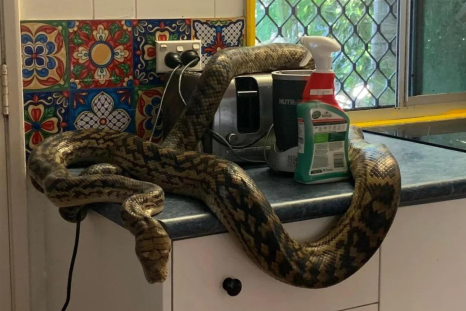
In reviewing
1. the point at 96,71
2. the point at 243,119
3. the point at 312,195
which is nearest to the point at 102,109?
the point at 96,71

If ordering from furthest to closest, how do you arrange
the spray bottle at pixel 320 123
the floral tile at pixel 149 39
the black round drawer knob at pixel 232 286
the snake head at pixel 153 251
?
1. the floral tile at pixel 149 39
2. the spray bottle at pixel 320 123
3. the black round drawer knob at pixel 232 286
4. the snake head at pixel 153 251

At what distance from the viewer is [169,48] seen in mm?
1768

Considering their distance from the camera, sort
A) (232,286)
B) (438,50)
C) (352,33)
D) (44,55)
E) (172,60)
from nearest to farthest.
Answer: (232,286) < (44,55) < (172,60) < (352,33) < (438,50)

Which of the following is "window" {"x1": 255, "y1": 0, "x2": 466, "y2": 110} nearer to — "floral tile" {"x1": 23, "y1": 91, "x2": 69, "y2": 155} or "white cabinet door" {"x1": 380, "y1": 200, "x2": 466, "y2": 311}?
"floral tile" {"x1": 23, "y1": 91, "x2": 69, "y2": 155}

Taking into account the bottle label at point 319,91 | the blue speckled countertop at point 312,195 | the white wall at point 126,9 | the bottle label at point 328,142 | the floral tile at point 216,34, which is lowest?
the blue speckled countertop at point 312,195

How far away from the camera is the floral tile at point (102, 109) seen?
5.57 ft

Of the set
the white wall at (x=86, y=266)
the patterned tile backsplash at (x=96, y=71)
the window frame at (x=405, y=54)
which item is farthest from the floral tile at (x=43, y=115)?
the window frame at (x=405, y=54)

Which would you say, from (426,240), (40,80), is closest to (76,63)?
(40,80)

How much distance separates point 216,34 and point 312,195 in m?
0.60

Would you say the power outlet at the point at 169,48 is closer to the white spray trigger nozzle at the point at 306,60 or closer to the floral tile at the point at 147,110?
the floral tile at the point at 147,110

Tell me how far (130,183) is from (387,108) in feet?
3.78

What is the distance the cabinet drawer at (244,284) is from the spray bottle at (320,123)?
12cm

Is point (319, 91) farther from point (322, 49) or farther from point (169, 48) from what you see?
point (169, 48)

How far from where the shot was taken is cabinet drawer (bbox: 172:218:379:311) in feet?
4.17
